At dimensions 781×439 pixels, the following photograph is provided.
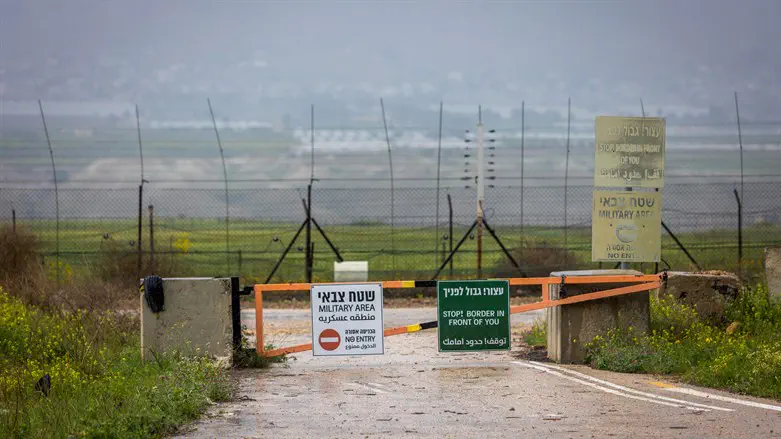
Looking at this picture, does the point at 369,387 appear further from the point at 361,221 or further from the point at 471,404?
the point at 361,221

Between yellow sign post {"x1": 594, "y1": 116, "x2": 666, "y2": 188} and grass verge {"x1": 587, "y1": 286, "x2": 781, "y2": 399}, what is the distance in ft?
6.59

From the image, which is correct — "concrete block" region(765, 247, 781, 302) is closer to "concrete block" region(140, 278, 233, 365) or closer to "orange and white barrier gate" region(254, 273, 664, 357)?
"orange and white barrier gate" region(254, 273, 664, 357)

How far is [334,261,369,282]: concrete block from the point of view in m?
27.9

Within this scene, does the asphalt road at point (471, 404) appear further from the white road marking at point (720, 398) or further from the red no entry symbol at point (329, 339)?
the red no entry symbol at point (329, 339)

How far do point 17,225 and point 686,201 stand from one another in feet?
101

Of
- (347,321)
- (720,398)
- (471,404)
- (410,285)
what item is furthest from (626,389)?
(347,321)

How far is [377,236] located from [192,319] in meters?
21.4

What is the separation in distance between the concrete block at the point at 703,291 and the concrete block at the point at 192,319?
240 inches

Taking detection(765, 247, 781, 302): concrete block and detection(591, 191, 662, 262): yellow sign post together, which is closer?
detection(765, 247, 781, 302): concrete block

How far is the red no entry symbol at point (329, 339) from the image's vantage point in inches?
607

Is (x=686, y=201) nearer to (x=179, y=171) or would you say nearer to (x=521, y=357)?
(x=179, y=171)

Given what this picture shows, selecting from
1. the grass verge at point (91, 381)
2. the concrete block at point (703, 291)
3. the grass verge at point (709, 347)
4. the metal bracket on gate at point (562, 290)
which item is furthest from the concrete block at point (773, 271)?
the grass verge at point (91, 381)

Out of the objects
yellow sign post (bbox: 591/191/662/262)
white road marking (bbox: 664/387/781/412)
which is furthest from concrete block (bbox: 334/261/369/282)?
white road marking (bbox: 664/387/781/412)

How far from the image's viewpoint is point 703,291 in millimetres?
17188
